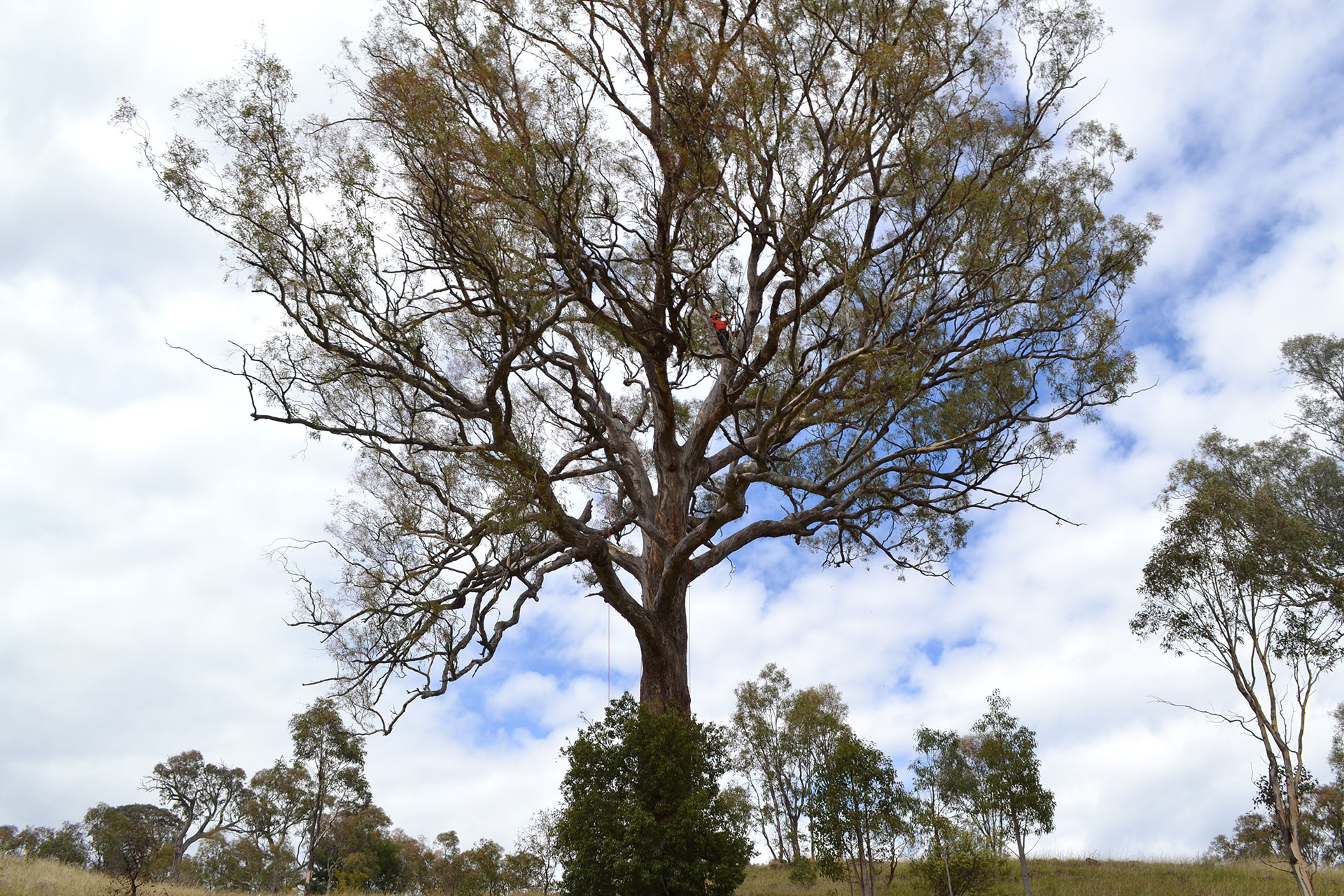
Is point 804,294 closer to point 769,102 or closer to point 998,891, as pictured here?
point 769,102

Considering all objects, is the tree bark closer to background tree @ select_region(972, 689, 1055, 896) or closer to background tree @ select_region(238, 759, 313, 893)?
background tree @ select_region(972, 689, 1055, 896)

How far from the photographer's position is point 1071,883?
15852 millimetres

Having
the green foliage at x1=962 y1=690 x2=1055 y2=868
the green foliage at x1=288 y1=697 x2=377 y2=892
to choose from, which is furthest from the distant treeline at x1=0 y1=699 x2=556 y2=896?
the green foliage at x1=962 y1=690 x2=1055 y2=868

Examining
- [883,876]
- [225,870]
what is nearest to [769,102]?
[883,876]

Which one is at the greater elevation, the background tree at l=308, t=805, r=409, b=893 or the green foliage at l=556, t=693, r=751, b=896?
the green foliage at l=556, t=693, r=751, b=896

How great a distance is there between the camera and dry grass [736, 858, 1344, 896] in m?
14.0

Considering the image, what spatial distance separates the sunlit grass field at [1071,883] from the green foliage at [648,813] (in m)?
5.69

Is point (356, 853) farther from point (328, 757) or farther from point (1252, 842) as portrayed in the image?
point (1252, 842)

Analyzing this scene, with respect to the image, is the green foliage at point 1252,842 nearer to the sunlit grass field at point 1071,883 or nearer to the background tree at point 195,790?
the sunlit grass field at point 1071,883

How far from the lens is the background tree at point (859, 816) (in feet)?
40.1

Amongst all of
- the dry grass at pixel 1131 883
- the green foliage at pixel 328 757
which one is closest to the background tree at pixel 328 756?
the green foliage at pixel 328 757

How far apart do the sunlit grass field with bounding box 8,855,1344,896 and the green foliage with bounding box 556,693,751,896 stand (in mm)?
5692

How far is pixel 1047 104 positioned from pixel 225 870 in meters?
30.7

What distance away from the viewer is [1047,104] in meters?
12.4
